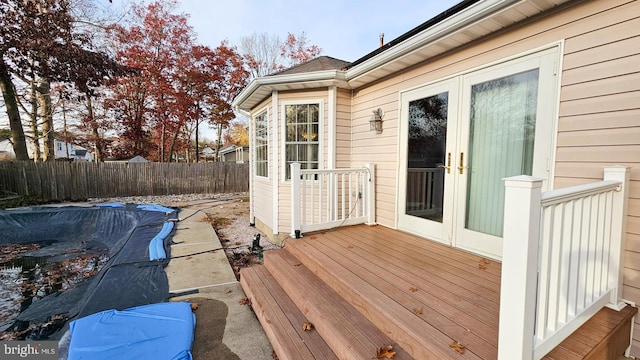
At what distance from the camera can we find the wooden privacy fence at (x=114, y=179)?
9.34m

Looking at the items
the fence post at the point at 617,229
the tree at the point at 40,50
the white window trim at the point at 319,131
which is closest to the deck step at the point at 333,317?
the fence post at the point at 617,229

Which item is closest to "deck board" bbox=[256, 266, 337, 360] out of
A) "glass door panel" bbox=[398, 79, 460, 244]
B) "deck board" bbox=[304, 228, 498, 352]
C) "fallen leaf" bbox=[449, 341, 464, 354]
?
"deck board" bbox=[304, 228, 498, 352]

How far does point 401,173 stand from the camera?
3.68m

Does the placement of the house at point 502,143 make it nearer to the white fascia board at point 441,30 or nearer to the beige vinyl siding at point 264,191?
the white fascia board at point 441,30

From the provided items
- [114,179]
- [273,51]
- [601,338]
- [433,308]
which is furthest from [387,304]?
[273,51]

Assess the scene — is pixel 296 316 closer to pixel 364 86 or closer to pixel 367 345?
pixel 367 345

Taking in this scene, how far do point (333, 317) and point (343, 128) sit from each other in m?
3.36

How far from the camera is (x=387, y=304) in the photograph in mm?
1853

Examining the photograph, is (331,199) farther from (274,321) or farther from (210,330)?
(210,330)

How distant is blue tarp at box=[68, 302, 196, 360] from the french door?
284 centimetres

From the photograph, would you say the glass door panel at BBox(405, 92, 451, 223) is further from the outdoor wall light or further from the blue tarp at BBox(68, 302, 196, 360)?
the blue tarp at BBox(68, 302, 196, 360)

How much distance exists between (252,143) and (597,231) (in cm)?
597

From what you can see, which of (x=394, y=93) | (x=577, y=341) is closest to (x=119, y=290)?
(x=577, y=341)

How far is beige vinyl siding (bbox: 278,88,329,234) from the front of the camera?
4578 millimetres
